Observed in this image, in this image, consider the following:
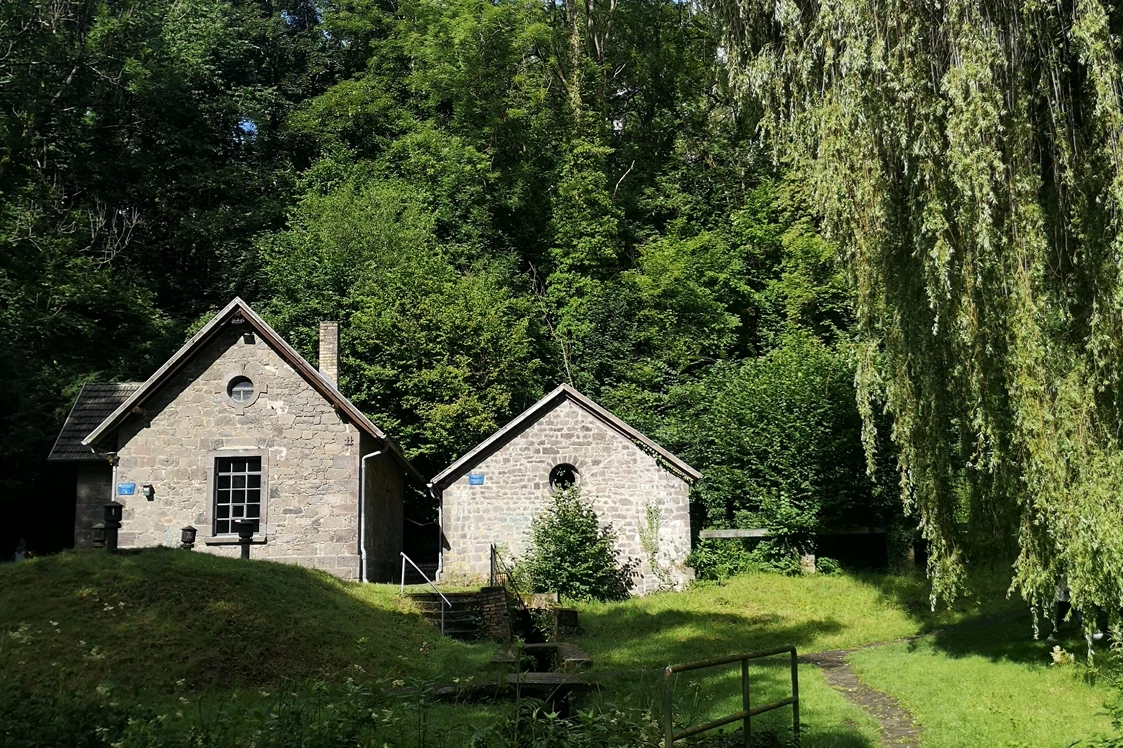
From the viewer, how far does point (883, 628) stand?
15.3m

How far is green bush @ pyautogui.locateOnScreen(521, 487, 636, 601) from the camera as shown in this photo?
19.2 m

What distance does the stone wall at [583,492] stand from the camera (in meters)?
20.5

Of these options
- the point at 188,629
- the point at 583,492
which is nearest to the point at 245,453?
the point at 583,492

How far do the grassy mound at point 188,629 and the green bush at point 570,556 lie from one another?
15.5 feet

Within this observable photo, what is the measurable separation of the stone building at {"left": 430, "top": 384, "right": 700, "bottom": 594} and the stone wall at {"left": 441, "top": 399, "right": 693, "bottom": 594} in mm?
21

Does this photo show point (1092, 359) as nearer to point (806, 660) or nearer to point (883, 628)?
point (806, 660)

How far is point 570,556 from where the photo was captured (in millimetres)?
19297

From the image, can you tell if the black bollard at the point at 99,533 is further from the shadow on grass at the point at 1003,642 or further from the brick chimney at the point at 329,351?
the shadow on grass at the point at 1003,642

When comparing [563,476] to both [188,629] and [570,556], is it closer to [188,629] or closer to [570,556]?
[570,556]

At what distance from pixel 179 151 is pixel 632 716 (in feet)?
97.5

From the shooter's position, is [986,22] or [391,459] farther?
[391,459]

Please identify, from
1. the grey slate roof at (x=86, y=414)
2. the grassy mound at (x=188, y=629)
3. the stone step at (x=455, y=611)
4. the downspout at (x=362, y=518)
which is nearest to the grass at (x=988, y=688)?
the grassy mound at (x=188, y=629)

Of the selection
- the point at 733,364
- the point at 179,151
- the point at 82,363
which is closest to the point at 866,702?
the point at 733,364

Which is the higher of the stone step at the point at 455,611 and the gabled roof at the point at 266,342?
the gabled roof at the point at 266,342
